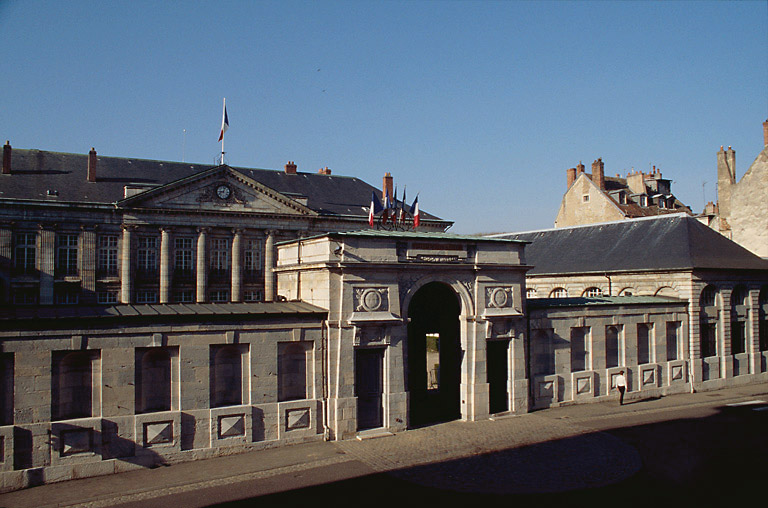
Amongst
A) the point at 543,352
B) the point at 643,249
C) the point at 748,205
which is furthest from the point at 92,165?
the point at 748,205

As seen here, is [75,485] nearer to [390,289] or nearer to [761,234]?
[390,289]

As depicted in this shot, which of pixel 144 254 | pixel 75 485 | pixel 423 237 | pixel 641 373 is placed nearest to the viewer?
pixel 75 485

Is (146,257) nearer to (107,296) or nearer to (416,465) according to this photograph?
(107,296)

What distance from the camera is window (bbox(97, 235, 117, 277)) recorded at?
125 ft

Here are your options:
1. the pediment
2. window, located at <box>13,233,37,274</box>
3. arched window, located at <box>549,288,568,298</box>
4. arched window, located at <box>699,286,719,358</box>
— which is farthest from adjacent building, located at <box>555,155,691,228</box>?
window, located at <box>13,233,37,274</box>

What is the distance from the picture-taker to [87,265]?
123 ft

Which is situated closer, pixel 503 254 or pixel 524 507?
pixel 524 507

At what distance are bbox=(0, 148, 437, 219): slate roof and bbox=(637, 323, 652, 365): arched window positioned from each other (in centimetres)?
2511

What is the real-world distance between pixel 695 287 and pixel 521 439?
1388cm

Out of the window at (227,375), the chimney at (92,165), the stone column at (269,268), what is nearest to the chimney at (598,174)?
the stone column at (269,268)

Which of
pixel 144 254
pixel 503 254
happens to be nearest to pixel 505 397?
pixel 503 254

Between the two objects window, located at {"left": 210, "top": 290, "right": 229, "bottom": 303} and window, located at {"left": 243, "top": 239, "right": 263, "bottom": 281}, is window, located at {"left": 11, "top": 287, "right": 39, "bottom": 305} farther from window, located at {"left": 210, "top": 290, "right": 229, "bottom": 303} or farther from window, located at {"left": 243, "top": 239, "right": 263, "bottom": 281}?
window, located at {"left": 243, "top": 239, "right": 263, "bottom": 281}

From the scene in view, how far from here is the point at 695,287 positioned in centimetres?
2717

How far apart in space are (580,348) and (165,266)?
26.8 m
